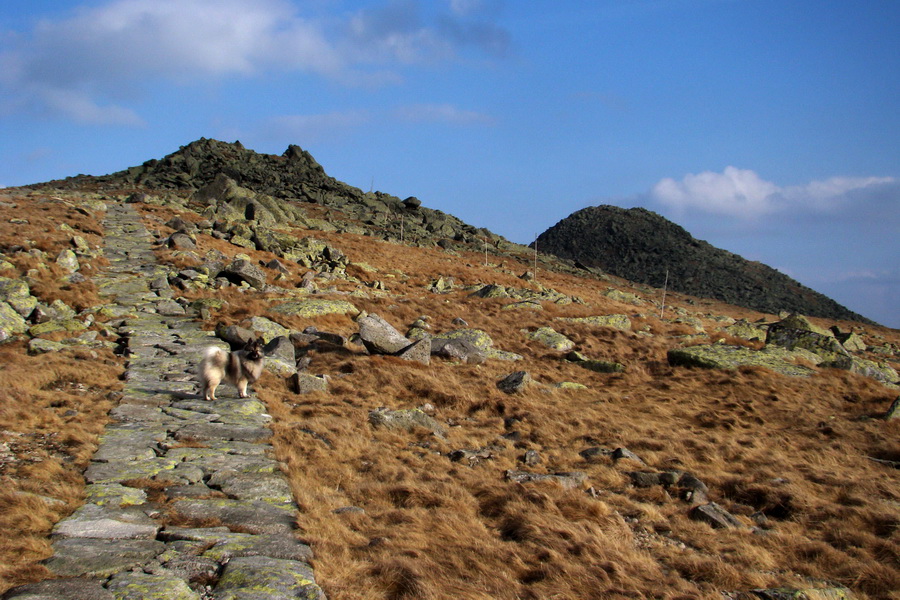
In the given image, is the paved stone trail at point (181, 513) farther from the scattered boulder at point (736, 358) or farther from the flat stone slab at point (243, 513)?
the scattered boulder at point (736, 358)

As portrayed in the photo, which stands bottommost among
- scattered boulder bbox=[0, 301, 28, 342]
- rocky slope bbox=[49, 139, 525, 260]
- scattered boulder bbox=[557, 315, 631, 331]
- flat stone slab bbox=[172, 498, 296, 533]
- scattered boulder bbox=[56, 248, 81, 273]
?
flat stone slab bbox=[172, 498, 296, 533]

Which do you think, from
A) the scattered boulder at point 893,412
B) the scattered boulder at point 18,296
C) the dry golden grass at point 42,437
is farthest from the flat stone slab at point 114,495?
the scattered boulder at point 893,412

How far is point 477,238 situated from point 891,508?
255 ft

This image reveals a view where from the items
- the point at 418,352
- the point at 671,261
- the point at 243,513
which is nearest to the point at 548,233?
the point at 671,261

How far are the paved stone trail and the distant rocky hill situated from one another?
107067 millimetres

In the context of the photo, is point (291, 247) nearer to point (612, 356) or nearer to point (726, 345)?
point (612, 356)

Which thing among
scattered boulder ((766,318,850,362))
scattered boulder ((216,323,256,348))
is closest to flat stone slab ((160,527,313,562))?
scattered boulder ((216,323,256,348))

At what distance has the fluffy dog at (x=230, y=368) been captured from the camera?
10.2 m

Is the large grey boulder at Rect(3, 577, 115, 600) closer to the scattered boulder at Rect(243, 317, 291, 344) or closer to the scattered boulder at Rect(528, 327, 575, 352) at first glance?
the scattered boulder at Rect(243, 317, 291, 344)

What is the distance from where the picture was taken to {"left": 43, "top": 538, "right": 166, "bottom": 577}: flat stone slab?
178 inches

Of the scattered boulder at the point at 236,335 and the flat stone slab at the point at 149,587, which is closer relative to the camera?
the flat stone slab at the point at 149,587

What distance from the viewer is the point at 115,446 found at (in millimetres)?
7547

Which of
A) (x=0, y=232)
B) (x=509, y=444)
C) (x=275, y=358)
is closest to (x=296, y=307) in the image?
(x=275, y=358)

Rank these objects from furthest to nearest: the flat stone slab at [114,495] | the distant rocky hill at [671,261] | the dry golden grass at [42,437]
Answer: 1. the distant rocky hill at [671,261]
2. the flat stone slab at [114,495]
3. the dry golden grass at [42,437]
